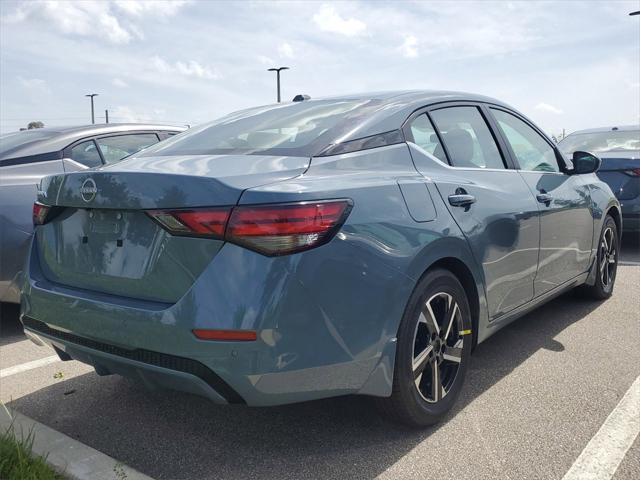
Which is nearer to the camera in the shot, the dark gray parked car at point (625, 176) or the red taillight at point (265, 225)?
the red taillight at point (265, 225)

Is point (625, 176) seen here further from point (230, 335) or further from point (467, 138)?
point (230, 335)

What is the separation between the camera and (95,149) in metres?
5.13

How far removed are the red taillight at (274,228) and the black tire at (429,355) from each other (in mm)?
632

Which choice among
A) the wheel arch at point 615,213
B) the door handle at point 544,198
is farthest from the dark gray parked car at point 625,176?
the door handle at point 544,198

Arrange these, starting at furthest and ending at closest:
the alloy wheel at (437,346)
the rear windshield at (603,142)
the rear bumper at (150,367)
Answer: the rear windshield at (603,142)
the alloy wheel at (437,346)
the rear bumper at (150,367)

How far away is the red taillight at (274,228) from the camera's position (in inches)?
84.0

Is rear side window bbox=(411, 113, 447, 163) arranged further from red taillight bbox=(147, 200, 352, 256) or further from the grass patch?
the grass patch

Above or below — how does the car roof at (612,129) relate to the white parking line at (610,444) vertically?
above

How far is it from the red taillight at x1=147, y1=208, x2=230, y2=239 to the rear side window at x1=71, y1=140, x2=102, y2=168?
3052mm

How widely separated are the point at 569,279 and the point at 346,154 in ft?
7.76

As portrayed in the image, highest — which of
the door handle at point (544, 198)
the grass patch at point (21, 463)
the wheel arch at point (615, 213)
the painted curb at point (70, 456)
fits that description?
the door handle at point (544, 198)

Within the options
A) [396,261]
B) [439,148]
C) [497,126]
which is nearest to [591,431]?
[396,261]

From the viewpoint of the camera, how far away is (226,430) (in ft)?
9.40

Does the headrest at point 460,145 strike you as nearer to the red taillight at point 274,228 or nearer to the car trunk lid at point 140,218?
the car trunk lid at point 140,218
